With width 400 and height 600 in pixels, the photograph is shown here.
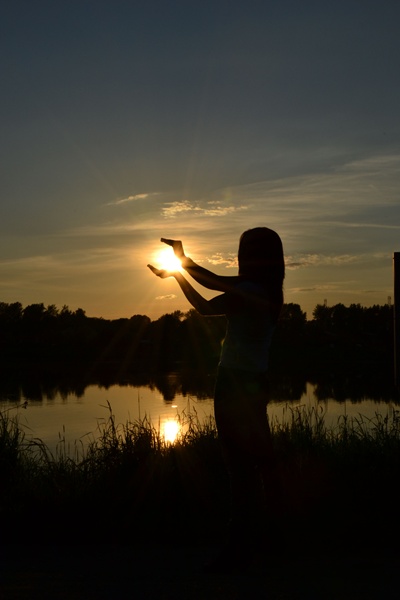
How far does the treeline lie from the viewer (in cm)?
4831

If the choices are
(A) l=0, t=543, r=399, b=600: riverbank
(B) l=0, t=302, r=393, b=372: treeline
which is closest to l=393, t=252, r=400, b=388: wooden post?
(A) l=0, t=543, r=399, b=600: riverbank

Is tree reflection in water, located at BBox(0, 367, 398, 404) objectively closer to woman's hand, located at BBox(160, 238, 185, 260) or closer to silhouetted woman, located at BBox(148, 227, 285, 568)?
silhouetted woman, located at BBox(148, 227, 285, 568)

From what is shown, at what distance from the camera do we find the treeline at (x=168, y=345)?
48.3 meters

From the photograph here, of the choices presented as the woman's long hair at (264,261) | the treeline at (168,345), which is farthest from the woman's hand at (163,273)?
the treeline at (168,345)

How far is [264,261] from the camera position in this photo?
4.42m

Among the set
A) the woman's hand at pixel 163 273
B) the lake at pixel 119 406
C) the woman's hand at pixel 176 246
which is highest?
the woman's hand at pixel 176 246

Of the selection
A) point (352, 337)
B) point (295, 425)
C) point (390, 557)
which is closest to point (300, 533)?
point (390, 557)

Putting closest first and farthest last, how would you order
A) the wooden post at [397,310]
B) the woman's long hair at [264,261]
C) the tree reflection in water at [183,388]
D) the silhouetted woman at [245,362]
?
the silhouetted woman at [245,362]
the woman's long hair at [264,261]
the wooden post at [397,310]
the tree reflection in water at [183,388]

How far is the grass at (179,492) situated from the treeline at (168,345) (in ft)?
110

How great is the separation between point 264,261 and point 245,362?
62cm

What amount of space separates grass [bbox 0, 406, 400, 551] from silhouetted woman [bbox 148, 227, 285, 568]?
0.71 meters

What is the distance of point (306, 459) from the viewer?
6395mm

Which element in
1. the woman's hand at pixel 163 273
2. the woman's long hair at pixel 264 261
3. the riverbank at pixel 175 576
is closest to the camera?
the riverbank at pixel 175 576

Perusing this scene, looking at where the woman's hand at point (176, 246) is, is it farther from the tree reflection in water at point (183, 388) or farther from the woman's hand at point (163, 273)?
the tree reflection in water at point (183, 388)
